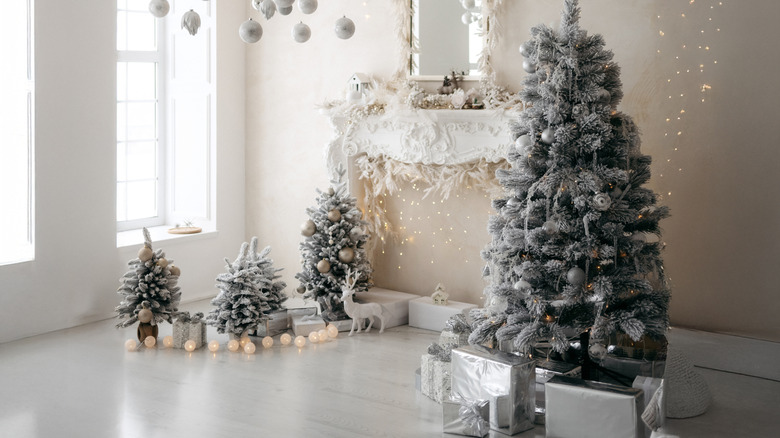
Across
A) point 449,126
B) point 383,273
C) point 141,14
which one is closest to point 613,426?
point 449,126

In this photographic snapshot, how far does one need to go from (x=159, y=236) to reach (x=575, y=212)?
343 centimetres

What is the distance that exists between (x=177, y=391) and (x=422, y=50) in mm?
2883

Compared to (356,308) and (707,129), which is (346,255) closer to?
(356,308)

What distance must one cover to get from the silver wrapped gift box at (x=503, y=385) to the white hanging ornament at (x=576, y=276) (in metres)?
0.49

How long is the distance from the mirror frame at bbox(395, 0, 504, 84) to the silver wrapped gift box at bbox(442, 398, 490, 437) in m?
2.44

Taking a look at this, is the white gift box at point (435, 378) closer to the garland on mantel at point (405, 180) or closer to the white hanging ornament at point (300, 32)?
the garland on mantel at point (405, 180)

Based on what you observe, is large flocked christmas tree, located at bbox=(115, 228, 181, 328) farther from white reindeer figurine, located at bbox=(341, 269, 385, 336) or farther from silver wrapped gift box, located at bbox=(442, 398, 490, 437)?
silver wrapped gift box, located at bbox=(442, 398, 490, 437)

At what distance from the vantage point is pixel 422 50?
18.8ft

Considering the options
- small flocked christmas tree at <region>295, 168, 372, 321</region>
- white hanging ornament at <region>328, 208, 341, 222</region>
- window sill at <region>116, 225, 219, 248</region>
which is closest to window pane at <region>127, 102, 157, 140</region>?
window sill at <region>116, 225, 219, 248</region>

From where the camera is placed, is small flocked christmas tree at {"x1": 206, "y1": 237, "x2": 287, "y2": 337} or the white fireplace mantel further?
the white fireplace mantel

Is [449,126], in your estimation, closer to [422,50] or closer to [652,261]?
[422,50]

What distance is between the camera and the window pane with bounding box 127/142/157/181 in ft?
21.4

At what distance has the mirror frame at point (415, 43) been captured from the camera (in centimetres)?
540

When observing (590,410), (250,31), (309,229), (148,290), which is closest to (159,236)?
(148,290)
